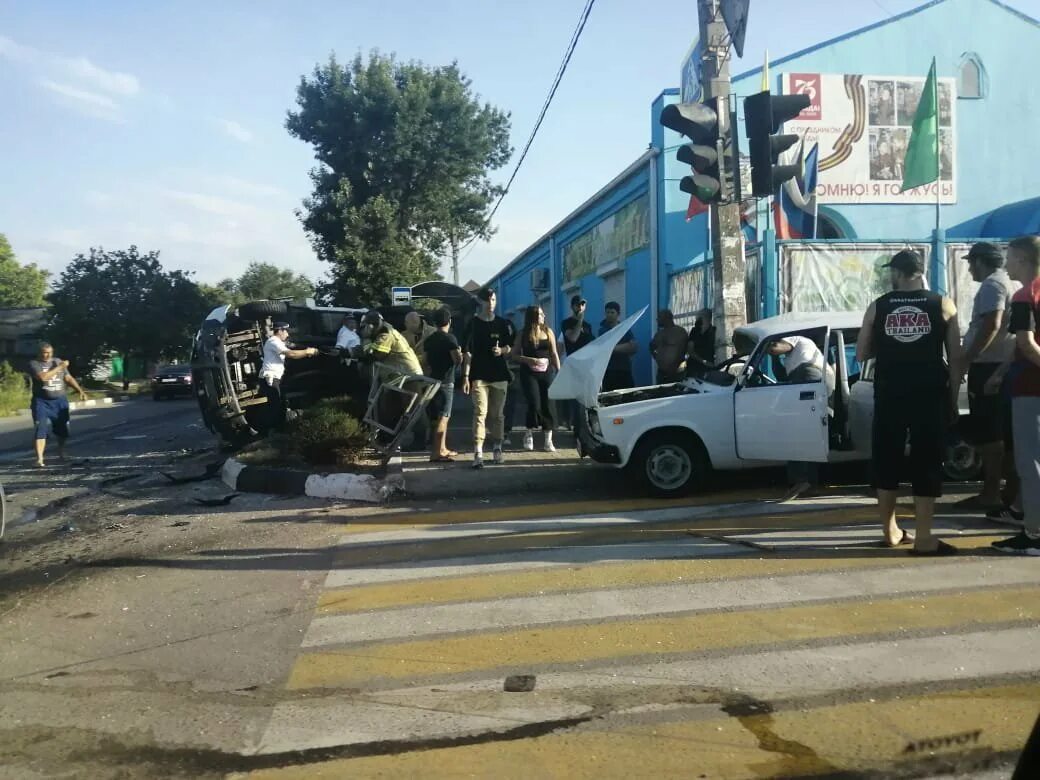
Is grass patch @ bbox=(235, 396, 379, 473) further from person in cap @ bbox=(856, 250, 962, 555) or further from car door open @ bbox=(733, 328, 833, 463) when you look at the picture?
person in cap @ bbox=(856, 250, 962, 555)

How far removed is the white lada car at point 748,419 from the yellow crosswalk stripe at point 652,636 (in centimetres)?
287

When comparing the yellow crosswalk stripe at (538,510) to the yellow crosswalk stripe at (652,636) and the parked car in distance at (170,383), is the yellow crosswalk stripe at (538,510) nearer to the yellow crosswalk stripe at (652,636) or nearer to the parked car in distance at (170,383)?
the yellow crosswalk stripe at (652,636)

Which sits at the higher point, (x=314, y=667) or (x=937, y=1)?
(x=937, y=1)

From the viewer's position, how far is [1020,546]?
5137 millimetres

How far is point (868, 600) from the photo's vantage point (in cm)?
442

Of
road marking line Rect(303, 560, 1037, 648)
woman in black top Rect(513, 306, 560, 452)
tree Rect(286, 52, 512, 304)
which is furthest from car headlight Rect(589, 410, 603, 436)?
tree Rect(286, 52, 512, 304)

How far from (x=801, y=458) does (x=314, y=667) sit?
4642mm

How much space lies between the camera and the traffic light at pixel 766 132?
26.1 feet

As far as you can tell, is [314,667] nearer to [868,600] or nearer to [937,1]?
[868,600]

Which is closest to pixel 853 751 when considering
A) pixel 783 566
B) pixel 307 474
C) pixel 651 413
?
pixel 783 566

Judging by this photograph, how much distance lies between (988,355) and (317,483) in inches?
230

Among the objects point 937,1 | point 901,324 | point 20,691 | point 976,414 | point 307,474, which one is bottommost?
point 20,691

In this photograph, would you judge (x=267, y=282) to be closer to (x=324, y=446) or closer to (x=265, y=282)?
(x=265, y=282)

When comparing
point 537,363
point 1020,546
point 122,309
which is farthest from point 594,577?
point 122,309
